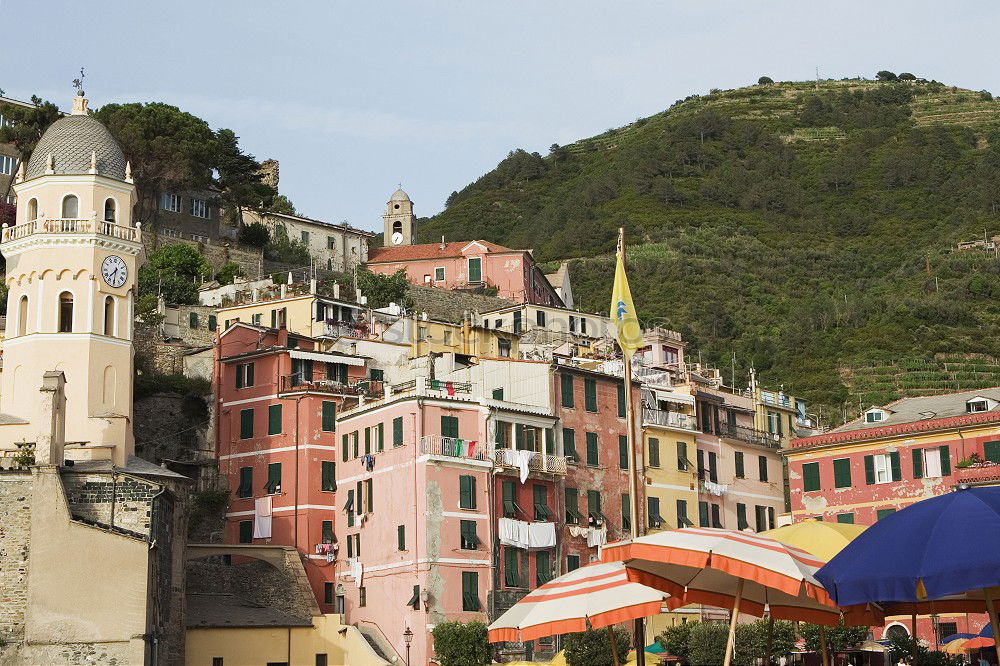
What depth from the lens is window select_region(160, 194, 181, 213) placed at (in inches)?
2879

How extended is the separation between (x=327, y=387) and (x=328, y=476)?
3371 millimetres

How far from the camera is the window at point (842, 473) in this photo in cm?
5297

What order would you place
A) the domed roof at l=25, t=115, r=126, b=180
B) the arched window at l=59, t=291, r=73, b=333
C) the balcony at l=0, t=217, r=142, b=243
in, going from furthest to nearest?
the domed roof at l=25, t=115, r=126, b=180
the balcony at l=0, t=217, r=142, b=243
the arched window at l=59, t=291, r=73, b=333

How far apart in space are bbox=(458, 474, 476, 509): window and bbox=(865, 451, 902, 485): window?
48.1 ft

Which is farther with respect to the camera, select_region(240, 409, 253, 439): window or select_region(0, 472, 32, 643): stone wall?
select_region(240, 409, 253, 439): window

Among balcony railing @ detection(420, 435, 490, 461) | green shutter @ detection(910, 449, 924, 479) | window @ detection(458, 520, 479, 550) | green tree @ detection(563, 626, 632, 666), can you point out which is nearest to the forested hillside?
green shutter @ detection(910, 449, 924, 479)

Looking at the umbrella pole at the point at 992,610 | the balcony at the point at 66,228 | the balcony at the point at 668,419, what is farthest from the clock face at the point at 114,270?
the umbrella pole at the point at 992,610

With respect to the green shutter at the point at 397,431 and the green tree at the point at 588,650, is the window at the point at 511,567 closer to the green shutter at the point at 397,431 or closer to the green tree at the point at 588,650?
the green shutter at the point at 397,431

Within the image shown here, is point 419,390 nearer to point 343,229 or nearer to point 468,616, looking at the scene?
point 468,616

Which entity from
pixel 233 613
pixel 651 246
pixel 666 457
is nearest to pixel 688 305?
pixel 651 246

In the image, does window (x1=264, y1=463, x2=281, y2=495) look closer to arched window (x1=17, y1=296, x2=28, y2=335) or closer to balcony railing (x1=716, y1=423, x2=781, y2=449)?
arched window (x1=17, y1=296, x2=28, y2=335)

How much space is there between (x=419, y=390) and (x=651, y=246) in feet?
201

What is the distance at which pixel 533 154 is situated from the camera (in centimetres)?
15125

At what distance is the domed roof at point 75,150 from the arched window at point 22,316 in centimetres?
397
